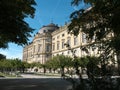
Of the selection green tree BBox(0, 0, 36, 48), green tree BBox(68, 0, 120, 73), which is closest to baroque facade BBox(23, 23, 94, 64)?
green tree BBox(0, 0, 36, 48)

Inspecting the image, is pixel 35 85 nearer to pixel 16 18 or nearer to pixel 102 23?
pixel 16 18

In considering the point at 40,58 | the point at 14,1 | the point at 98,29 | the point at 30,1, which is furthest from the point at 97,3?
the point at 40,58

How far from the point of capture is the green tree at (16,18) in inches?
375

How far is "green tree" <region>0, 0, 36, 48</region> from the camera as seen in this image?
9513mm

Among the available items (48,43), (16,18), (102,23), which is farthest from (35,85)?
(48,43)

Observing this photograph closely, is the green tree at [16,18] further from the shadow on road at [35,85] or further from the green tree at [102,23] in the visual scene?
the green tree at [102,23]

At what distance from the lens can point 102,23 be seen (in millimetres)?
6461

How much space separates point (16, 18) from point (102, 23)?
6.29m

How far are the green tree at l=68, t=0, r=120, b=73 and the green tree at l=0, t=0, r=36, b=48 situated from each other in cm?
345

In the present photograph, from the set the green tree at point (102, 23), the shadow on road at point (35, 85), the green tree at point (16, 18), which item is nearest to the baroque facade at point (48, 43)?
the shadow on road at point (35, 85)

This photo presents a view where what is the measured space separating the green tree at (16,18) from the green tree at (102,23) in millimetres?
3454

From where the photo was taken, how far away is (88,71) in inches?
199

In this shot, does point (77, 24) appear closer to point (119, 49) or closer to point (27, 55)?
point (119, 49)

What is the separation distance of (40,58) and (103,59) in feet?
253
